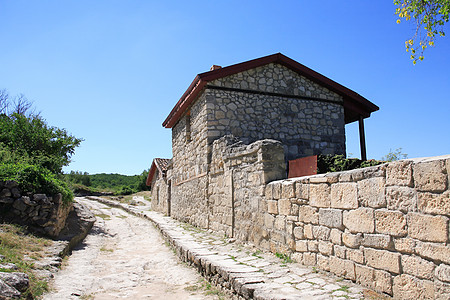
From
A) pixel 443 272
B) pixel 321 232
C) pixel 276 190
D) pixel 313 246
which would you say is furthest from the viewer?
pixel 276 190

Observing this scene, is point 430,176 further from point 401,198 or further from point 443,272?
point 443,272

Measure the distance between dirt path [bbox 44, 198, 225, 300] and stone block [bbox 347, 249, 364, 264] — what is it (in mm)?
1910

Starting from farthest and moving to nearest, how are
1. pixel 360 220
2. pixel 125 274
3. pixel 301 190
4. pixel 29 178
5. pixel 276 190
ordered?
pixel 29 178 → pixel 125 274 → pixel 276 190 → pixel 301 190 → pixel 360 220

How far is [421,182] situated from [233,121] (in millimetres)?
6376

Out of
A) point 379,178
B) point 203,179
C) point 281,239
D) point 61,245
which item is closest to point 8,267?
point 61,245

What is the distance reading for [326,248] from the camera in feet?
14.5

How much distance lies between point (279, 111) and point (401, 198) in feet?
21.7

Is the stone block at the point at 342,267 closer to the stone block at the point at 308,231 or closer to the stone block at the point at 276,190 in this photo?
the stone block at the point at 308,231

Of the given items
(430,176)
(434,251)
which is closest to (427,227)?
(434,251)

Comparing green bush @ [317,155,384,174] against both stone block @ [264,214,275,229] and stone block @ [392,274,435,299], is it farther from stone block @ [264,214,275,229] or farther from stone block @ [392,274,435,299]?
stone block @ [392,274,435,299]

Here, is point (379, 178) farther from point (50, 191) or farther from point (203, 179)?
point (50, 191)

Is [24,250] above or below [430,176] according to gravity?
below

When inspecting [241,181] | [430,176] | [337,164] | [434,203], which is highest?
[337,164]

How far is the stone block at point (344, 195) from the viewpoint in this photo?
12.9ft
